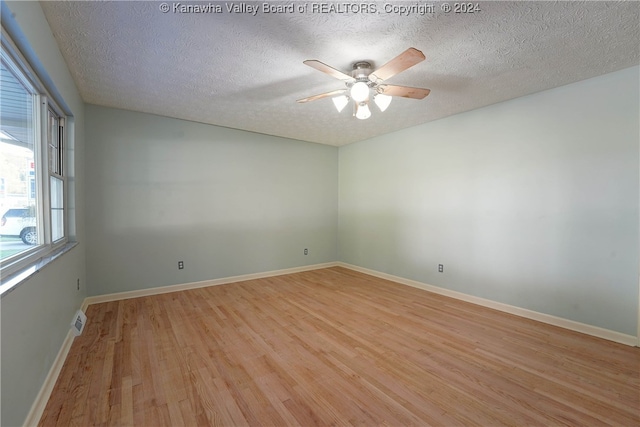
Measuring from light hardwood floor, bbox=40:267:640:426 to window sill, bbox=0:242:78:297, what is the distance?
849 mm

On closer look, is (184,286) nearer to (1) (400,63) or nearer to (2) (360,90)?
(2) (360,90)

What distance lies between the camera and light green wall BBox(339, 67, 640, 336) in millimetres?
2520

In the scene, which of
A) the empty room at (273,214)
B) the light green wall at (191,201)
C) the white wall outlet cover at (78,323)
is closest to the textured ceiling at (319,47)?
the empty room at (273,214)

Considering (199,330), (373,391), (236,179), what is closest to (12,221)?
(199,330)

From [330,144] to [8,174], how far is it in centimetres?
457

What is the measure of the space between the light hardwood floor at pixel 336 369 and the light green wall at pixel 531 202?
17.7 inches

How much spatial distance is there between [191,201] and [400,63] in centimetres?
338

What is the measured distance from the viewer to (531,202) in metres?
3.05

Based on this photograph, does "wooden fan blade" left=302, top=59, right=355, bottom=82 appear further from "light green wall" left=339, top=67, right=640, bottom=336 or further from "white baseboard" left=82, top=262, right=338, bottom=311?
"white baseboard" left=82, top=262, right=338, bottom=311

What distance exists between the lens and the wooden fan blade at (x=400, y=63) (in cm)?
175

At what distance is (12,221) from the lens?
160 centimetres

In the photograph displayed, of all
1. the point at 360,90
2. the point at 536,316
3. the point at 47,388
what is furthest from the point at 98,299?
the point at 536,316

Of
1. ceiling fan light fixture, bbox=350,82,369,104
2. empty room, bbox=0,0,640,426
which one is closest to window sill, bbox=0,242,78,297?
empty room, bbox=0,0,640,426

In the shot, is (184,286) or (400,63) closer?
(400,63)
